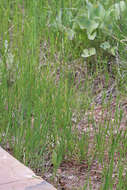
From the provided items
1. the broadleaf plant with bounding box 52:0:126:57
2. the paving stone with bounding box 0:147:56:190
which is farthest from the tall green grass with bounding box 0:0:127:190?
the broadleaf plant with bounding box 52:0:126:57

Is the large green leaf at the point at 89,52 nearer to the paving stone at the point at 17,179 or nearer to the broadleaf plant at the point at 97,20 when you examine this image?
the broadleaf plant at the point at 97,20

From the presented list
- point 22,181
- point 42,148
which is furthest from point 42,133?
point 22,181

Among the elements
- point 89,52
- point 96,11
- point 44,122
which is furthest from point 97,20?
point 44,122

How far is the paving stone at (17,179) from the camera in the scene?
4.76 ft

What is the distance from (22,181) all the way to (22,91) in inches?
27.7

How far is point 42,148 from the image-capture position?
1.96m

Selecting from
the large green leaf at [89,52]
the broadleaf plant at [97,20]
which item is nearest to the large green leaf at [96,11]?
the broadleaf plant at [97,20]

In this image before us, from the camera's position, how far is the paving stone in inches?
57.1

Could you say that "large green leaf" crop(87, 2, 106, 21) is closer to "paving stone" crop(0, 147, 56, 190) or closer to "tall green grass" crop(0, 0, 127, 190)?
"tall green grass" crop(0, 0, 127, 190)

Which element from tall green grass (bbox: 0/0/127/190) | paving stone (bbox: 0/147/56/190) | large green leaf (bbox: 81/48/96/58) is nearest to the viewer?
paving stone (bbox: 0/147/56/190)

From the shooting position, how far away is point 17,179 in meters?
1.51

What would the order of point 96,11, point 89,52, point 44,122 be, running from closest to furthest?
point 44,122 < point 96,11 < point 89,52

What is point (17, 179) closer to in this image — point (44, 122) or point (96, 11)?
point (44, 122)

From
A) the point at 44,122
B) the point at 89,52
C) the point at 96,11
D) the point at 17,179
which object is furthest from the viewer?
the point at 89,52
